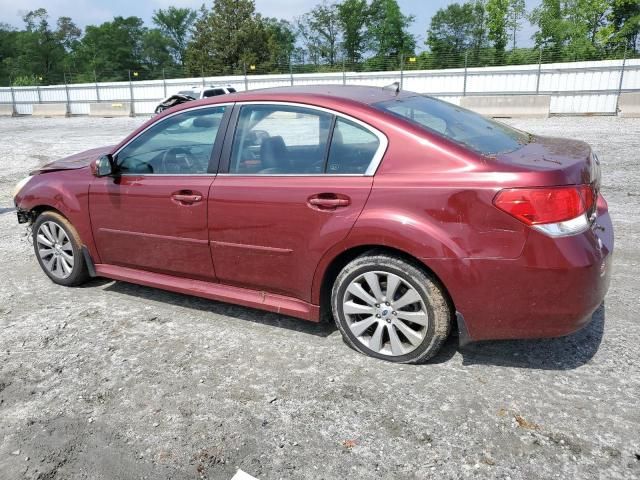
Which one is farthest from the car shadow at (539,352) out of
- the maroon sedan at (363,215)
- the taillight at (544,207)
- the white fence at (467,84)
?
the white fence at (467,84)

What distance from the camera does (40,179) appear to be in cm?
484

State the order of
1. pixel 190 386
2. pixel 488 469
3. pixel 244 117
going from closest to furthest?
pixel 488 469
pixel 190 386
pixel 244 117

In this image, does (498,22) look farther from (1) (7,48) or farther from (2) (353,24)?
(1) (7,48)

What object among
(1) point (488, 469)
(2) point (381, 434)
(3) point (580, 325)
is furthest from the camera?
(3) point (580, 325)

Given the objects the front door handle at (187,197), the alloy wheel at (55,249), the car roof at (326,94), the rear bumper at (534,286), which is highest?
the car roof at (326,94)

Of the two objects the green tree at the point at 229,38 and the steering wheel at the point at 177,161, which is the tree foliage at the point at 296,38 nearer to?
the green tree at the point at 229,38

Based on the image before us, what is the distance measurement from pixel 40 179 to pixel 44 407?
2.47m

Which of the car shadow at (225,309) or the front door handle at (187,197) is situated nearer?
the front door handle at (187,197)

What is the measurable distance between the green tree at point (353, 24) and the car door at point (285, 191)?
70415 mm

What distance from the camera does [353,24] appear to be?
233 ft

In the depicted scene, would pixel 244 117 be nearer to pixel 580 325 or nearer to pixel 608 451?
pixel 580 325

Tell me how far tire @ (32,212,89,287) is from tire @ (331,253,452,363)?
2.47 m

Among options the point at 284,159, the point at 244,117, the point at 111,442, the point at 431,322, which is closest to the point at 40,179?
the point at 244,117

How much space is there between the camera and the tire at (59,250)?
4.65 meters
